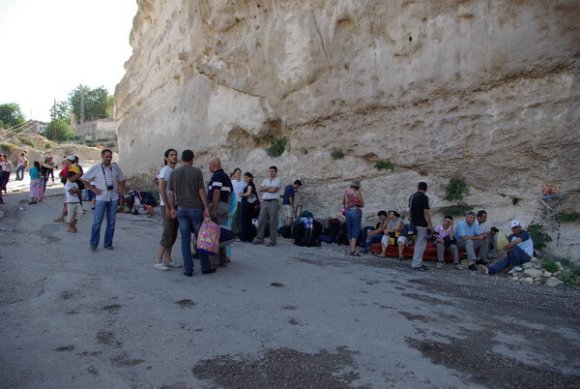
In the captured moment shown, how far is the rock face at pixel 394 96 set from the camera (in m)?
9.76

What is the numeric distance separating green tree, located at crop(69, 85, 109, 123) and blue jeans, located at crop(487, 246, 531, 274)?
262ft

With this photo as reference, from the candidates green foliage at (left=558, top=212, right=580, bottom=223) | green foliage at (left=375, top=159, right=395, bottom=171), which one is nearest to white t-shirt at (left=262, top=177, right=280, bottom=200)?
green foliage at (left=375, top=159, right=395, bottom=171)

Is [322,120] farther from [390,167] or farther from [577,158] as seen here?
[577,158]

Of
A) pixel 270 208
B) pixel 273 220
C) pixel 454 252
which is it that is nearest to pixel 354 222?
pixel 273 220

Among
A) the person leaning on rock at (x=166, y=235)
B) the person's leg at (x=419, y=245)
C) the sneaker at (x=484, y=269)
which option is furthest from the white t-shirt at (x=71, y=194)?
the sneaker at (x=484, y=269)

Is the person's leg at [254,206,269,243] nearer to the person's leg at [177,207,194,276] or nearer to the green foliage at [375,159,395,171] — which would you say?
the green foliage at [375,159,395,171]

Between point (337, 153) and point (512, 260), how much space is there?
220 inches

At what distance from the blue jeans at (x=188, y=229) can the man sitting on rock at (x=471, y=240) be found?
210 inches

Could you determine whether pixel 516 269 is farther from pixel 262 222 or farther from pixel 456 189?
pixel 262 222

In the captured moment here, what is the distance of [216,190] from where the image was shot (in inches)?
284

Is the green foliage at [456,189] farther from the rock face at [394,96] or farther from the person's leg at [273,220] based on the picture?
the person's leg at [273,220]

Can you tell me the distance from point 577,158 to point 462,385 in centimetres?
780

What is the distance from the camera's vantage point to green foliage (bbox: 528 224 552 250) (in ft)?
31.0

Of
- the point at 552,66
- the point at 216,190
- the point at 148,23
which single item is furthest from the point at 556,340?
the point at 148,23
